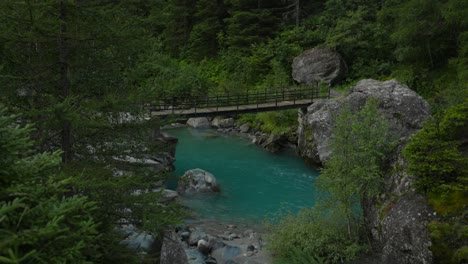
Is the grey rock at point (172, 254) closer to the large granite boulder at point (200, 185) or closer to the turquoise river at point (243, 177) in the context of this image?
the turquoise river at point (243, 177)

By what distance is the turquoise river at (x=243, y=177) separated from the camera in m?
17.9

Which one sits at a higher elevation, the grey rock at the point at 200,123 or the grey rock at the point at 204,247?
the grey rock at the point at 200,123

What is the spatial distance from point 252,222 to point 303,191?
419 centimetres

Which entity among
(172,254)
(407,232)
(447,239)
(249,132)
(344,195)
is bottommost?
(172,254)

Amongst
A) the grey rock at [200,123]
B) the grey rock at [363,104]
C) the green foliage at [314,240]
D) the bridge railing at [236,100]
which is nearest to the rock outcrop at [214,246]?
the green foliage at [314,240]

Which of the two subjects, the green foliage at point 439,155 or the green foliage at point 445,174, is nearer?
the green foliage at point 445,174

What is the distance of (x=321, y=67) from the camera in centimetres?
3225

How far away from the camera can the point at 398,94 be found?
2052 centimetres

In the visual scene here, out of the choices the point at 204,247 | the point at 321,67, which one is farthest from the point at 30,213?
the point at 321,67

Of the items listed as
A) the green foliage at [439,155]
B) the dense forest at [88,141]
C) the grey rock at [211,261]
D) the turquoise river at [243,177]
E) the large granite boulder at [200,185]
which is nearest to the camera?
the dense forest at [88,141]

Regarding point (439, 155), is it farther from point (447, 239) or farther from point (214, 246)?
point (214, 246)

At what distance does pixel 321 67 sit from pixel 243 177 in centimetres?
1415

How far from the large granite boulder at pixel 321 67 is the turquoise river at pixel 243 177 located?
745 cm

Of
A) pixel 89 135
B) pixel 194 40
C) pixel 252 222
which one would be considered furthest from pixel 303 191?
pixel 194 40
